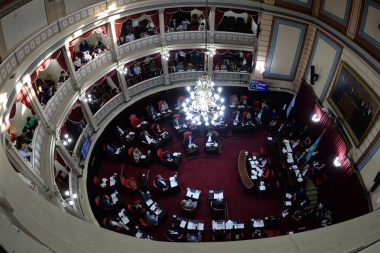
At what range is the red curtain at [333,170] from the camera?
11461 millimetres

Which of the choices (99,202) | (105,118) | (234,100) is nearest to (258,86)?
(234,100)

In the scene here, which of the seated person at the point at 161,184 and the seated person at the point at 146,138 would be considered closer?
the seated person at the point at 161,184

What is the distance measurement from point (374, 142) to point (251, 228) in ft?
16.4

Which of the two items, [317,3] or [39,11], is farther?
[317,3]

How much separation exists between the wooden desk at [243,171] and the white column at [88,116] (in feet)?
20.0

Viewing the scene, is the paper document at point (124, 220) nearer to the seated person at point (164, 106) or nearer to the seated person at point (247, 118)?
the seated person at point (164, 106)

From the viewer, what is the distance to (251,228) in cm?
1205

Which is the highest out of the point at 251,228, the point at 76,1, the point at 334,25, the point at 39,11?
the point at 334,25

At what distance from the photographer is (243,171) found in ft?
45.4

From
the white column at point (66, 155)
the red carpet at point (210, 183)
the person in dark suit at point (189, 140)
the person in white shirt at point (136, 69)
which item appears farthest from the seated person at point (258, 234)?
the person in white shirt at point (136, 69)

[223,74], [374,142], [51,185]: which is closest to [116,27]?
[223,74]

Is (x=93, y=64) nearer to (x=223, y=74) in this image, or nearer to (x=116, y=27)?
(x=116, y=27)

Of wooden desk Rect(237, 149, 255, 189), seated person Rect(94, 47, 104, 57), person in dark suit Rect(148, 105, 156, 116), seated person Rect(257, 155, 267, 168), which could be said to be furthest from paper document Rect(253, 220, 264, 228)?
seated person Rect(94, 47, 104, 57)

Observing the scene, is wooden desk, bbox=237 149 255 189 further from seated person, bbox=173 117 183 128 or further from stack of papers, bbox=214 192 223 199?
seated person, bbox=173 117 183 128
